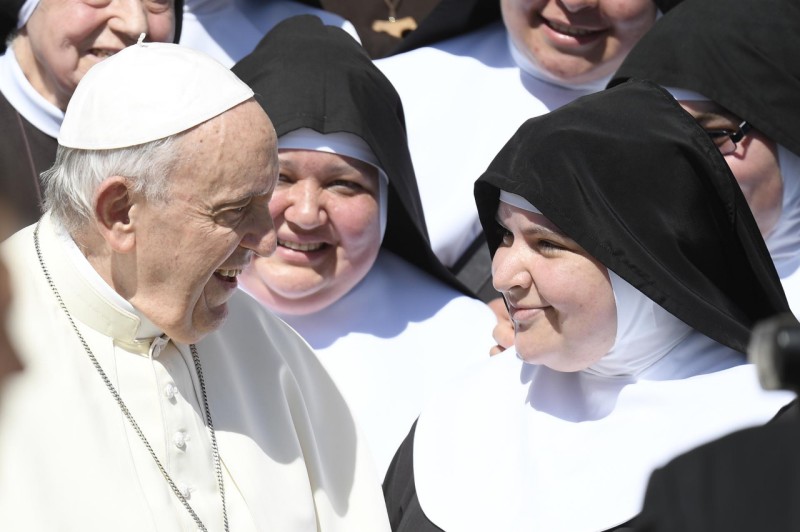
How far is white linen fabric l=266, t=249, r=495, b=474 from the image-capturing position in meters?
4.29

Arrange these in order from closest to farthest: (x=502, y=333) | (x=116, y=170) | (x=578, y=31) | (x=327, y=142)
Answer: (x=116, y=170)
(x=502, y=333)
(x=327, y=142)
(x=578, y=31)

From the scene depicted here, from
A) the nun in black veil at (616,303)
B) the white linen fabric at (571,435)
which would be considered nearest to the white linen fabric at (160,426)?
the white linen fabric at (571,435)

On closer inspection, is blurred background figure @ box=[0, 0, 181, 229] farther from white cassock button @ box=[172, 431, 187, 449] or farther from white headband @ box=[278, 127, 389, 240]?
white cassock button @ box=[172, 431, 187, 449]

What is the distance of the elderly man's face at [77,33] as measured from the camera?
444cm

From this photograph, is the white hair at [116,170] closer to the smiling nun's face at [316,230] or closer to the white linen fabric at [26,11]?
the smiling nun's face at [316,230]

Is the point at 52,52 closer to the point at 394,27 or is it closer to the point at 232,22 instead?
the point at 232,22

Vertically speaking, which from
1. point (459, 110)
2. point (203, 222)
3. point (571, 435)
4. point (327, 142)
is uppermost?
point (203, 222)

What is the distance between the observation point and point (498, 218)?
355 centimetres

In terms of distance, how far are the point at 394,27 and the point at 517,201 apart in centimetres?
325

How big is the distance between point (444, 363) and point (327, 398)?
3.43 ft

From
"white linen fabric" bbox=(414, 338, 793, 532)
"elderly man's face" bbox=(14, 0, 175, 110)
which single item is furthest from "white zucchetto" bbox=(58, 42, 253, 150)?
"elderly man's face" bbox=(14, 0, 175, 110)

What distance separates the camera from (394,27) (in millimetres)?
6512

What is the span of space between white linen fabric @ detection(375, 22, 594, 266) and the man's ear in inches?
94.1

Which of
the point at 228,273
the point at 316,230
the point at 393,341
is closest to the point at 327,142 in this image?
the point at 316,230
